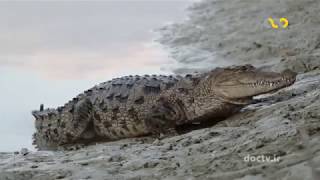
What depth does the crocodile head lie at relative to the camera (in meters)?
5.66

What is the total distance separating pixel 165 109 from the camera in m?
6.30

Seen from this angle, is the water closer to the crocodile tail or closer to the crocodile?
the crocodile tail

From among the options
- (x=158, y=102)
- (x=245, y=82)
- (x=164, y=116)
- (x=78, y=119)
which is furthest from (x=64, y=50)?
(x=245, y=82)

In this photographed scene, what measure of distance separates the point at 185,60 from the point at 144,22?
478 cm

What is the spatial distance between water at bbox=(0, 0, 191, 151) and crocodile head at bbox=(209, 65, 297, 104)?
234cm

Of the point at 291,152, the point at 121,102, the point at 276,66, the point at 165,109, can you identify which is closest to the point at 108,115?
the point at 121,102

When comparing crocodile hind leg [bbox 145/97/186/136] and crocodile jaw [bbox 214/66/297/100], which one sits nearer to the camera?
crocodile jaw [bbox 214/66/297/100]

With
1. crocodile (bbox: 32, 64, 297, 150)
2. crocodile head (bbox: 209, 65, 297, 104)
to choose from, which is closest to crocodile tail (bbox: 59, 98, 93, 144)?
crocodile (bbox: 32, 64, 297, 150)

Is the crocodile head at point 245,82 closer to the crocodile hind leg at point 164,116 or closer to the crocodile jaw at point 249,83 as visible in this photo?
the crocodile jaw at point 249,83

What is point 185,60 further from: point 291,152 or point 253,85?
point 291,152

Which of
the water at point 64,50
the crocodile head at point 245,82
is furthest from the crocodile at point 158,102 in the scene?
the water at point 64,50

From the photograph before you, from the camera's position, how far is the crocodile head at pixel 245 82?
5.66 m

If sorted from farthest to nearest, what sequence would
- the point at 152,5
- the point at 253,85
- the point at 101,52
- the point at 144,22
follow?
the point at 152,5 < the point at 144,22 < the point at 101,52 < the point at 253,85

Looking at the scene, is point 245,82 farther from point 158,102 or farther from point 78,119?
point 78,119
